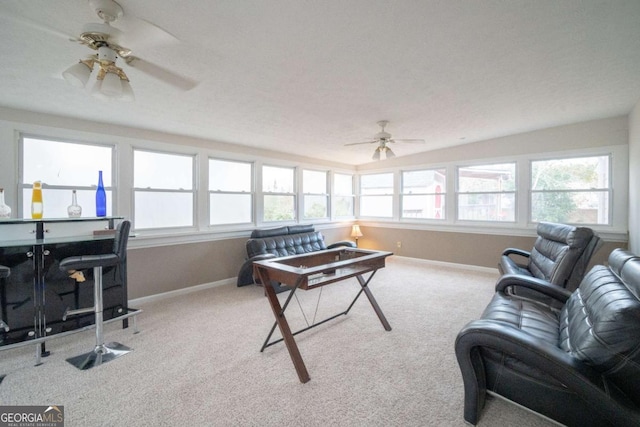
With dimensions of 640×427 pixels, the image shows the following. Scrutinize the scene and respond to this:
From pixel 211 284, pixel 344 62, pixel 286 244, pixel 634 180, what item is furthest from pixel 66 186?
pixel 634 180

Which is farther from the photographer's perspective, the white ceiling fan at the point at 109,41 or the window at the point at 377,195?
the window at the point at 377,195

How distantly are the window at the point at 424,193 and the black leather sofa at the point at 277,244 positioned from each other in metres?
2.20

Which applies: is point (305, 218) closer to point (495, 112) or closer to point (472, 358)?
point (495, 112)

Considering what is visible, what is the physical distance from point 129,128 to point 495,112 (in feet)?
16.0

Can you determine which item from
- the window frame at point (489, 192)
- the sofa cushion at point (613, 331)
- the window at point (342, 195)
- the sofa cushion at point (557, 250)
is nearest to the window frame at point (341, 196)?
the window at point (342, 195)

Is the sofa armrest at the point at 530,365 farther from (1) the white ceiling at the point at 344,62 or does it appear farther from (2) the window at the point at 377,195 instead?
→ (2) the window at the point at 377,195

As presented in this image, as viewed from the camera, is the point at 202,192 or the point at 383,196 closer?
the point at 202,192

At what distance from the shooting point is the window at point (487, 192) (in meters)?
5.18

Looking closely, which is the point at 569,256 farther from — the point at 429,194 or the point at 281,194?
the point at 281,194

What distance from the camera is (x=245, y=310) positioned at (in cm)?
351

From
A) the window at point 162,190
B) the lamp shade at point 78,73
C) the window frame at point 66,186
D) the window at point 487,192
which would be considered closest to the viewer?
the lamp shade at point 78,73

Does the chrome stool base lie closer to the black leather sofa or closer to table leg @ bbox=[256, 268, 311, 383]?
table leg @ bbox=[256, 268, 311, 383]

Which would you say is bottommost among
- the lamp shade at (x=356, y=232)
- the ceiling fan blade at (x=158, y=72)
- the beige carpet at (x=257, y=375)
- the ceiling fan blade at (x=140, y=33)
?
the beige carpet at (x=257, y=375)

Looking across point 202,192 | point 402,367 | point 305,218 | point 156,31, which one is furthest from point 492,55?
point 305,218
